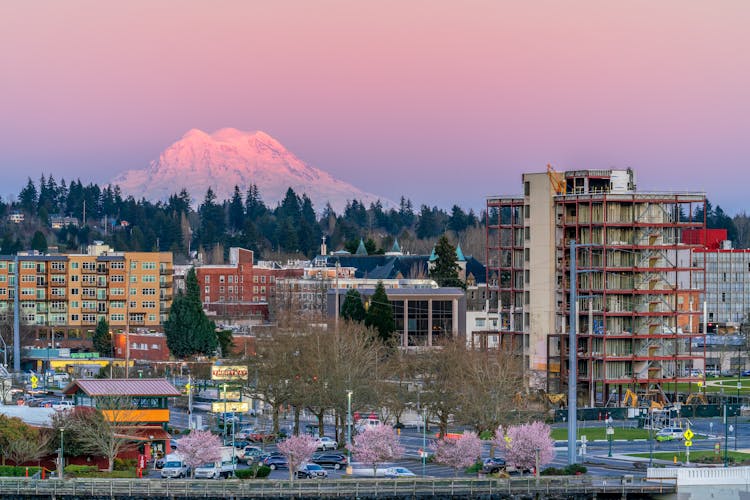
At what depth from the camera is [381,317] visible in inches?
6132

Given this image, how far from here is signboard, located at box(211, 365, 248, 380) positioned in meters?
118

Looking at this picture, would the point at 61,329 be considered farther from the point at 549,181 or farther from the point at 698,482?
the point at 698,482

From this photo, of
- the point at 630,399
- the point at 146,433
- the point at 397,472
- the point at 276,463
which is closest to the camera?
the point at 397,472

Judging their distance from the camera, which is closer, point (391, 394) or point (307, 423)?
point (391, 394)

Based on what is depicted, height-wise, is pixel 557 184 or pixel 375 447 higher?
pixel 557 184

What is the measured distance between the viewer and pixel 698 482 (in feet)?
261

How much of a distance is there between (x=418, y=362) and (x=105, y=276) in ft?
240

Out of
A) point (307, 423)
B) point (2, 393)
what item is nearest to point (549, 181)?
point (307, 423)

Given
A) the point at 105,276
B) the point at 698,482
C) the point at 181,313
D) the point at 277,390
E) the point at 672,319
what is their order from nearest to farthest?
the point at 698,482 < the point at 277,390 < the point at 672,319 < the point at 181,313 < the point at 105,276

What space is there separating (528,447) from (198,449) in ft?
57.0

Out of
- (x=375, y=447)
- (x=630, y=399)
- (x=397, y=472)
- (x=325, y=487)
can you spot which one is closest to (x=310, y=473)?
(x=375, y=447)

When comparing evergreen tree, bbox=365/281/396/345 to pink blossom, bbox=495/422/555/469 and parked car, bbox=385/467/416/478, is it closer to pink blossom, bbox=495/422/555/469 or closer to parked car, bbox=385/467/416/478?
pink blossom, bbox=495/422/555/469

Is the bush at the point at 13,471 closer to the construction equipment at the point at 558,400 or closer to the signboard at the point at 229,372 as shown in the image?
the signboard at the point at 229,372

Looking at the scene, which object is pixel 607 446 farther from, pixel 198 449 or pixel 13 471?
pixel 13 471
